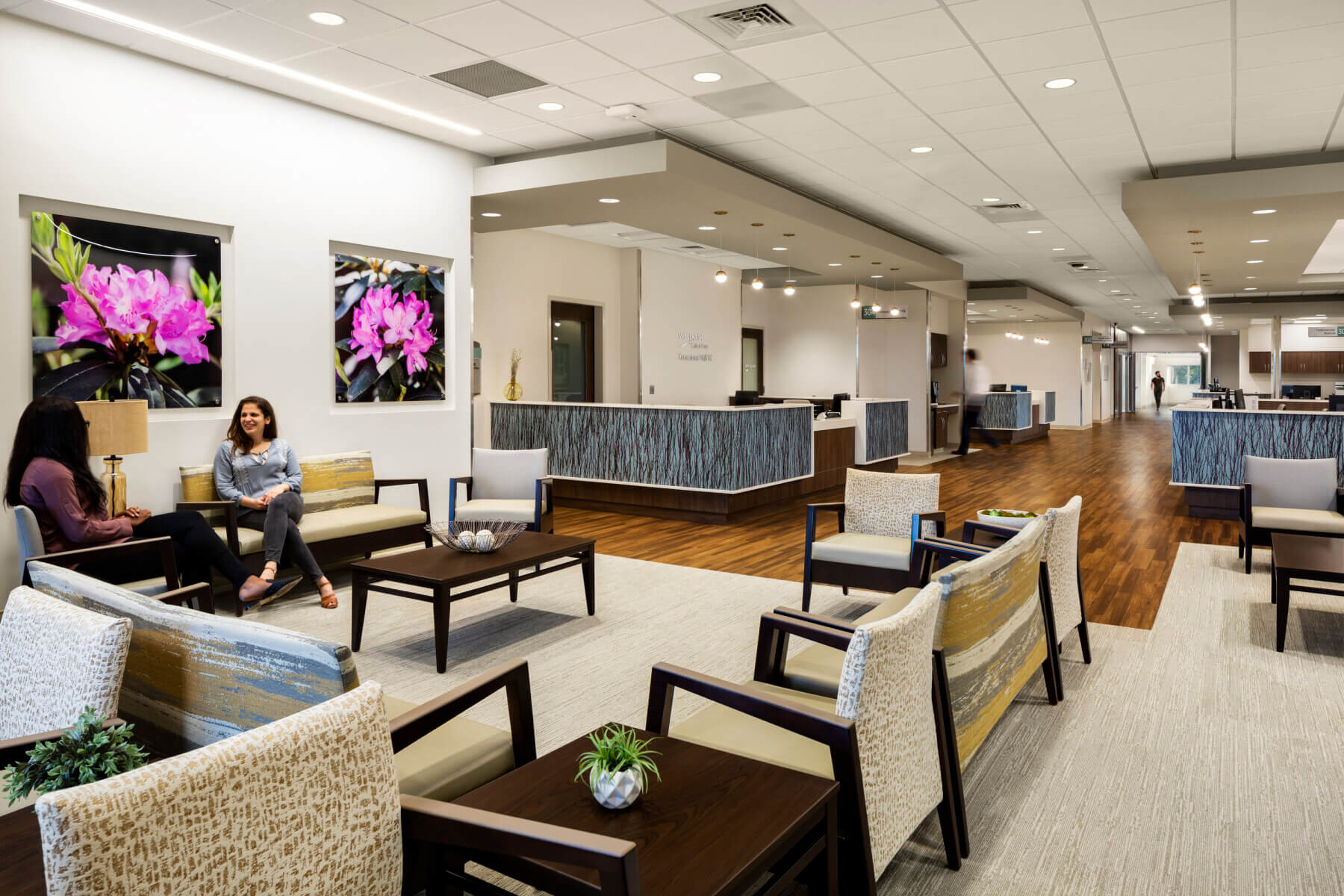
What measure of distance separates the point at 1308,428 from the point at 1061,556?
224 inches

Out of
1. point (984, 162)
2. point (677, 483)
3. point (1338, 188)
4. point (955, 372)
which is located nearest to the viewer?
point (1338, 188)

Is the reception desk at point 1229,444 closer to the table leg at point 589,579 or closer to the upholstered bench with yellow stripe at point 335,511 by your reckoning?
the table leg at point 589,579

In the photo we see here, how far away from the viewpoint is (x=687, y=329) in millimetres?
12547

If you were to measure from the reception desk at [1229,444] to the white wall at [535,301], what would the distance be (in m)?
6.27

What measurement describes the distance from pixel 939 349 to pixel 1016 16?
12000mm

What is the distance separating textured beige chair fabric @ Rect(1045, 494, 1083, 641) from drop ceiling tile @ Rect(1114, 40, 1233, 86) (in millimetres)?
2638

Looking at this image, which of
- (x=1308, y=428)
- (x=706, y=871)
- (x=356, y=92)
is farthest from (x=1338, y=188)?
(x=706, y=871)

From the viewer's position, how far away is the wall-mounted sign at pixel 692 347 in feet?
40.6

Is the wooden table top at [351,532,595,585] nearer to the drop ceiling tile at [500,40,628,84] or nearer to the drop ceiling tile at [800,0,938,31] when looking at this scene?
the drop ceiling tile at [500,40,628,84]

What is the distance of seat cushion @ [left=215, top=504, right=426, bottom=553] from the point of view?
505 centimetres

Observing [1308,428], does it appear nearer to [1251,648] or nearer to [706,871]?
[1251,648]

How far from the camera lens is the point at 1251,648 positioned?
4316 mm

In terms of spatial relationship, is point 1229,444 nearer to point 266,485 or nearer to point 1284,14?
point 1284,14

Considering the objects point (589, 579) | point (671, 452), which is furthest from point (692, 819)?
point (671, 452)
